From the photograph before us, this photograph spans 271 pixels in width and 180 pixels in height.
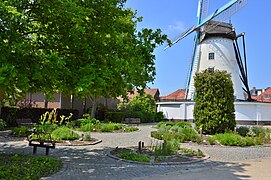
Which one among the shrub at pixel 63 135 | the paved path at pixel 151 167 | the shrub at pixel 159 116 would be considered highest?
the shrub at pixel 159 116

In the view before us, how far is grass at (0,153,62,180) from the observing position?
6.99 metres

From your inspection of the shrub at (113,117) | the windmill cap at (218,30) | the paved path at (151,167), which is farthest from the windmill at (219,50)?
the paved path at (151,167)

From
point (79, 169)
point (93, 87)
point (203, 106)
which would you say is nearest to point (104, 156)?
point (79, 169)

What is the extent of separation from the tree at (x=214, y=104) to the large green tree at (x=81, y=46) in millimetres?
10775

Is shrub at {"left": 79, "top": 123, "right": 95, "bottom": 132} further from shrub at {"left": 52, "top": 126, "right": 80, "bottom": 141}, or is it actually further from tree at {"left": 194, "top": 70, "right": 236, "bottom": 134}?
tree at {"left": 194, "top": 70, "right": 236, "bottom": 134}

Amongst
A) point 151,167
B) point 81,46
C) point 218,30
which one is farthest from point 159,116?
point 81,46

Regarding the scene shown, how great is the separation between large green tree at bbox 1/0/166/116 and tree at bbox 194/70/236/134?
10.8m

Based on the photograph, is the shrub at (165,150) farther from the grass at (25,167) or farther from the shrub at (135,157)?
the grass at (25,167)

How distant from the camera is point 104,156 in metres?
11.1

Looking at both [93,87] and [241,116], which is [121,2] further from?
[241,116]

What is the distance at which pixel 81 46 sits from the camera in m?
7.97

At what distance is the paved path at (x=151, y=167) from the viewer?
809 cm

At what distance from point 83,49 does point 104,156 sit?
195 inches

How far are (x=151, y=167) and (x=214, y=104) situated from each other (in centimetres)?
1093
